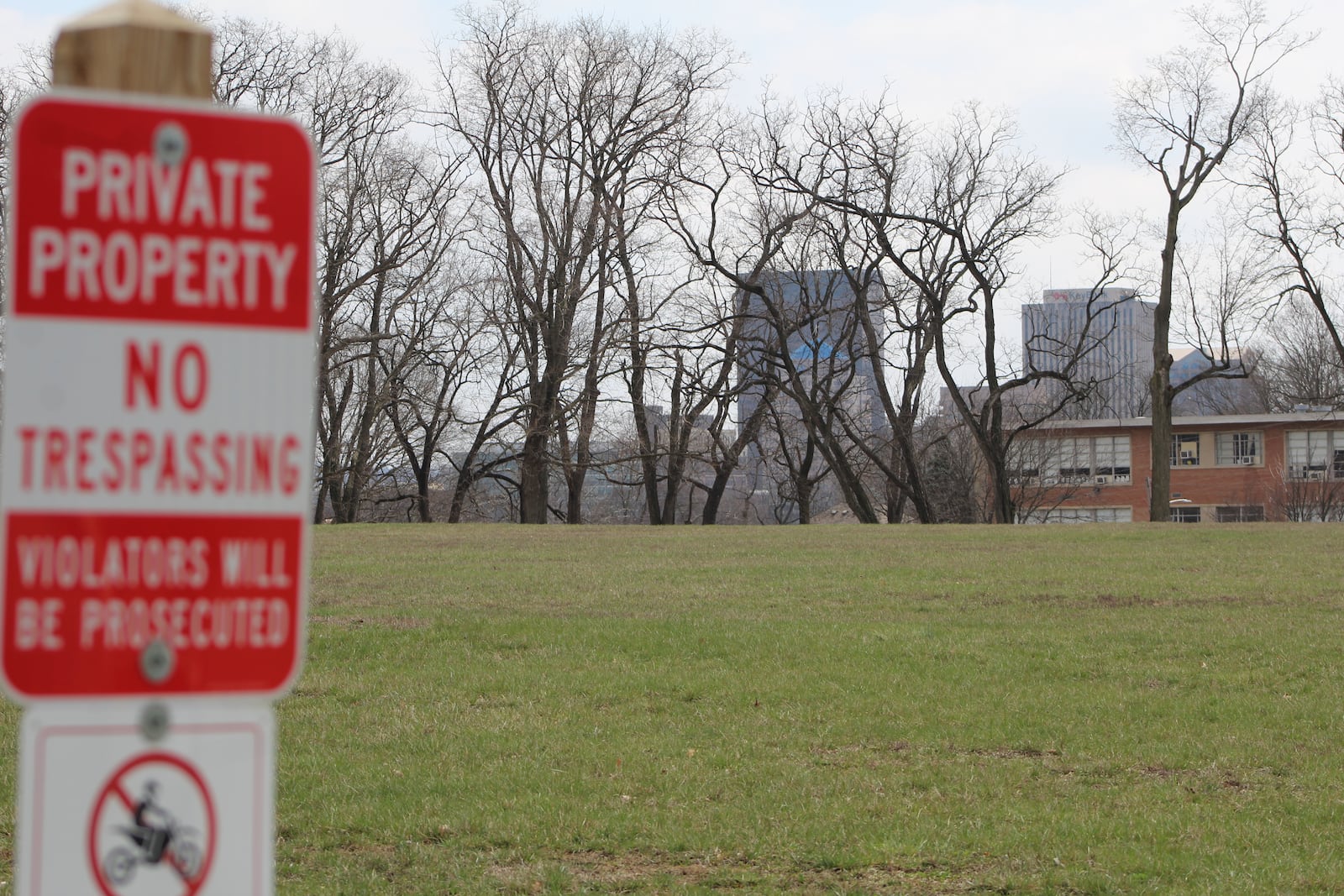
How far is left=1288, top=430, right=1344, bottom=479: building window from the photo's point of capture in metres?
64.8

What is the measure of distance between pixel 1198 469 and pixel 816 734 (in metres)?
60.9

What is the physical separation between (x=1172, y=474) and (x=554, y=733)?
60764 millimetres

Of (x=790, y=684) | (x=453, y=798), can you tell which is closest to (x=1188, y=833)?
(x=453, y=798)

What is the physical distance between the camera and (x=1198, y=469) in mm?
66125

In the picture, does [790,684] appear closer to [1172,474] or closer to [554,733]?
[554,733]

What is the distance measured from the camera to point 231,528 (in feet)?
6.13

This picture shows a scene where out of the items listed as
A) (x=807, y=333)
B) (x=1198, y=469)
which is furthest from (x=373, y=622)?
(x=1198, y=469)

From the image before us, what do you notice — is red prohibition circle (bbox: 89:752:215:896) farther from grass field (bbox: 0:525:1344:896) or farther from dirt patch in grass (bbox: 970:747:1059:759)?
dirt patch in grass (bbox: 970:747:1059:759)

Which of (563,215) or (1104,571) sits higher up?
(563,215)

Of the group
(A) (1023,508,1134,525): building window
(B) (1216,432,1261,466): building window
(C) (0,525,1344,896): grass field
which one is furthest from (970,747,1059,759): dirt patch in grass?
(B) (1216,432,1261,466): building window

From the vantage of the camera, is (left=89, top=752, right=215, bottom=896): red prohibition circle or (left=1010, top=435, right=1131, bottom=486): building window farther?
(left=1010, top=435, right=1131, bottom=486): building window

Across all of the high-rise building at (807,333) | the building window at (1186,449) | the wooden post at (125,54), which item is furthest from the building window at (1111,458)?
the wooden post at (125,54)

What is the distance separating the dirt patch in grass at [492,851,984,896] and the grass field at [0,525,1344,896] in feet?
0.07

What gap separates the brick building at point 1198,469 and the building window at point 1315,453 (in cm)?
4
